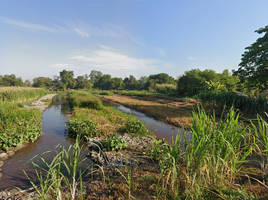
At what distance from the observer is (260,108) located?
8352 millimetres

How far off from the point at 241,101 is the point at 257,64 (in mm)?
4619

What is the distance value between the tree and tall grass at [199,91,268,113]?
3662 mm

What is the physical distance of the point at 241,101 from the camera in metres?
9.34

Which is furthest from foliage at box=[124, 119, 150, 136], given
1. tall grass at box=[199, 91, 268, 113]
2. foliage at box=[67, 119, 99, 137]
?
tall grass at box=[199, 91, 268, 113]

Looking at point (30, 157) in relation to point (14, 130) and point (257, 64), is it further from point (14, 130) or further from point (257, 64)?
point (257, 64)

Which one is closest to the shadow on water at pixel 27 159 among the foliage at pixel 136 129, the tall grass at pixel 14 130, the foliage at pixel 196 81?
the tall grass at pixel 14 130

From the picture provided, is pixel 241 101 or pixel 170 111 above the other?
pixel 241 101

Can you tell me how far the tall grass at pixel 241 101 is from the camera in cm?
834

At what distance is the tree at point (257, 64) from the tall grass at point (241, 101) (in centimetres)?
366

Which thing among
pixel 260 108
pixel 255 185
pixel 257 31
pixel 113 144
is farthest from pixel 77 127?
pixel 257 31

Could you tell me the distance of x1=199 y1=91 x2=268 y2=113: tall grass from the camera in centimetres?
834

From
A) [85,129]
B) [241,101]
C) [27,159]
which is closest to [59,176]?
[27,159]

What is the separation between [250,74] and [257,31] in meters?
4.17

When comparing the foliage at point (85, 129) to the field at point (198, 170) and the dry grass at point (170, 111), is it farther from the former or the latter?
the dry grass at point (170, 111)
